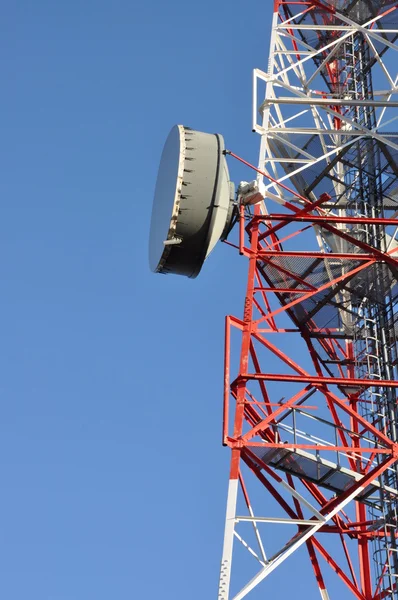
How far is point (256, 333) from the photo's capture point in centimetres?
3334

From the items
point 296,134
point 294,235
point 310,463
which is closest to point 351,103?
point 296,134

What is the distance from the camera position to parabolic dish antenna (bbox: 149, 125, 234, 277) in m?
33.6

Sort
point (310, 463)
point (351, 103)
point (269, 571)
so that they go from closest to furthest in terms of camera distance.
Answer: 1. point (269, 571)
2. point (310, 463)
3. point (351, 103)

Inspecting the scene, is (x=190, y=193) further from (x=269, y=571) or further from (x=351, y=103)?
(x=269, y=571)

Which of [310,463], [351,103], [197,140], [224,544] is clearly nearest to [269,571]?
[224,544]

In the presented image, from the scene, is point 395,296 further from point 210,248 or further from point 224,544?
point 224,544

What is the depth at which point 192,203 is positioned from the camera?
33562 millimetres

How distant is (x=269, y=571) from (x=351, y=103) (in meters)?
15.2

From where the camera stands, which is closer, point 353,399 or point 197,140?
point 197,140

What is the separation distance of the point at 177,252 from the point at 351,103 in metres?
7.67

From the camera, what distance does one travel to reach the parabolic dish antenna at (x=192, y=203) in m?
33.6

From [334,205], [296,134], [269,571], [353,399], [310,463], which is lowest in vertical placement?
[269,571]

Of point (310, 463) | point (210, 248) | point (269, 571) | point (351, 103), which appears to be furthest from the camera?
point (351, 103)

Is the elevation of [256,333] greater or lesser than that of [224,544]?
greater
